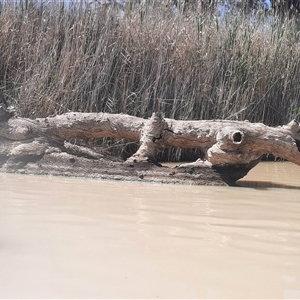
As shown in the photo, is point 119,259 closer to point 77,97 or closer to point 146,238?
point 146,238

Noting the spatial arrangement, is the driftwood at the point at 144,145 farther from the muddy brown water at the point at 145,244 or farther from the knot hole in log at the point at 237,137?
the muddy brown water at the point at 145,244

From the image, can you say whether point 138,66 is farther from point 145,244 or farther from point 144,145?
point 145,244

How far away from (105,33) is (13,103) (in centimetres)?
141

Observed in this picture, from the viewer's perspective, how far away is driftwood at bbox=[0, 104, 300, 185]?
4.08m

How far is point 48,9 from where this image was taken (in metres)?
6.47

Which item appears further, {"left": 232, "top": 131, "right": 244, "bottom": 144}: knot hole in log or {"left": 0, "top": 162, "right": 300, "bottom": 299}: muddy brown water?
{"left": 232, "top": 131, "right": 244, "bottom": 144}: knot hole in log

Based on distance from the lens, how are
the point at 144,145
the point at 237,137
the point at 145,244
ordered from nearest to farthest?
the point at 145,244 → the point at 237,137 → the point at 144,145

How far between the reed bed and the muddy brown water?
2.75m

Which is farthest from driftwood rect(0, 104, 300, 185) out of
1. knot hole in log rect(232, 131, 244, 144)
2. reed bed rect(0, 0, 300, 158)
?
reed bed rect(0, 0, 300, 158)

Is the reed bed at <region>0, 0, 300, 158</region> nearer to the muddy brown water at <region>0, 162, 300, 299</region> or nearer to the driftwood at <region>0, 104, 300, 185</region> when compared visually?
the driftwood at <region>0, 104, 300, 185</region>

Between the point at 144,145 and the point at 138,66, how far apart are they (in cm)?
211

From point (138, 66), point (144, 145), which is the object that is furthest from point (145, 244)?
point (138, 66)

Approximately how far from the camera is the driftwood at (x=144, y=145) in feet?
13.4

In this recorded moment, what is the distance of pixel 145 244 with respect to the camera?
79.3 inches
